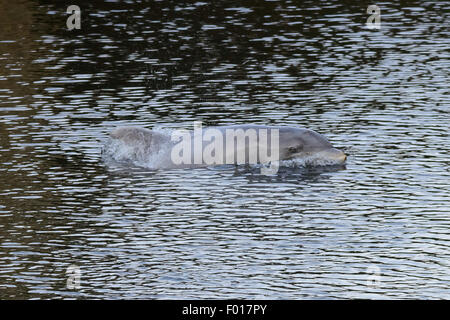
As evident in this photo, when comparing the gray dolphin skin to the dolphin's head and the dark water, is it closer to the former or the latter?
the dolphin's head

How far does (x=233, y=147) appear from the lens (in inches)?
903

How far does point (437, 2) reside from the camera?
132 feet

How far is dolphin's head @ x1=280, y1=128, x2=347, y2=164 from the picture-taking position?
22.7m

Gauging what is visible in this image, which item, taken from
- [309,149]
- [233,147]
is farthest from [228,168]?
[309,149]

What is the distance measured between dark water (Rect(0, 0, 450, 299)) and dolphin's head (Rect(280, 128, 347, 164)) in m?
0.51

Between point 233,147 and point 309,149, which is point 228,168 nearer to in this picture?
point 233,147

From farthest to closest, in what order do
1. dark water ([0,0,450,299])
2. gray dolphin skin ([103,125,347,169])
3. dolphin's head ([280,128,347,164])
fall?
gray dolphin skin ([103,125,347,169]) → dolphin's head ([280,128,347,164]) → dark water ([0,0,450,299])

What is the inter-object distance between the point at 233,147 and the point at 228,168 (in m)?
0.47

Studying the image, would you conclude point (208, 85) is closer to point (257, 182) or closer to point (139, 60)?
point (139, 60)

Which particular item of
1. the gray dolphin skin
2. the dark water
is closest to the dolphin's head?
the gray dolphin skin
